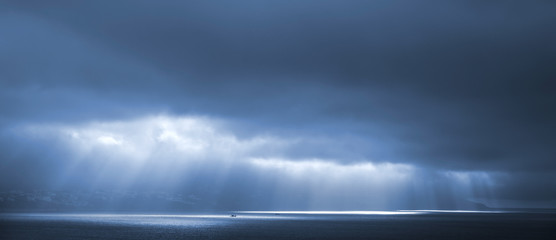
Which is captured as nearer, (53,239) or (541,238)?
(53,239)

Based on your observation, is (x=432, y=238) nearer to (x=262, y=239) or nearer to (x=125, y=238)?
(x=262, y=239)

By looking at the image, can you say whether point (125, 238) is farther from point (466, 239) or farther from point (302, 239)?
point (466, 239)

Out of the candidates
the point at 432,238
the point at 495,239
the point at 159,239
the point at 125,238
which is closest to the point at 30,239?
the point at 125,238

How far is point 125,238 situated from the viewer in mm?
174750

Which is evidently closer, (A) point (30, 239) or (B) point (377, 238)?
(A) point (30, 239)

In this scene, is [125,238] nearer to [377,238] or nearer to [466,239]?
[377,238]

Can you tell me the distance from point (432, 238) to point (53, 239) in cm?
14055

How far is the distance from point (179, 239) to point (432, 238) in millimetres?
96574

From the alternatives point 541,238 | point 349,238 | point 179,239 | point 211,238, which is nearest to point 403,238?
point 349,238

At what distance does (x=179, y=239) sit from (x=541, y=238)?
139m

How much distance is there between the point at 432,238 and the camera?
176 m

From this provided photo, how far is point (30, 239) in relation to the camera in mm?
162125

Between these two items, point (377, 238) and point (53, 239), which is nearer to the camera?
point (53, 239)

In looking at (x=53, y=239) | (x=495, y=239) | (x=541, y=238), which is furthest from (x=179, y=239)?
(x=541, y=238)
